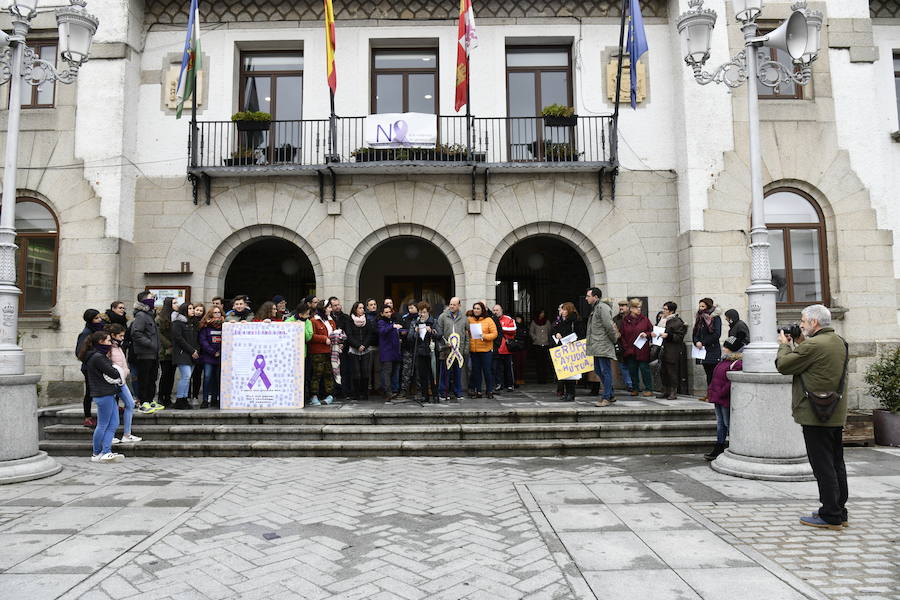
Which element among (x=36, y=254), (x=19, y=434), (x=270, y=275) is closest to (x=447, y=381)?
(x=19, y=434)

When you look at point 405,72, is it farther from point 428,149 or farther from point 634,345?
point 634,345

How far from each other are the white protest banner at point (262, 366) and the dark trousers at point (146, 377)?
1.12m

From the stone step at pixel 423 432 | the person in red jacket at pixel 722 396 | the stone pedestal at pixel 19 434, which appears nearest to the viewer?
the stone pedestal at pixel 19 434

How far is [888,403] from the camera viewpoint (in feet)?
28.9

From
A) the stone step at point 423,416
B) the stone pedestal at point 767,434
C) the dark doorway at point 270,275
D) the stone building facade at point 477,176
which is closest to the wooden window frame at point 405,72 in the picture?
the stone building facade at point 477,176

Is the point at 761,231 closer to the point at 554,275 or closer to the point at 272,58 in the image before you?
the point at 554,275

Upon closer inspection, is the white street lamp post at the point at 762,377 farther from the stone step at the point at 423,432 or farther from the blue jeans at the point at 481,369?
the blue jeans at the point at 481,369

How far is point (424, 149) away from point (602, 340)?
18.6 ft

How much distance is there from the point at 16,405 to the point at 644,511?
7046mm

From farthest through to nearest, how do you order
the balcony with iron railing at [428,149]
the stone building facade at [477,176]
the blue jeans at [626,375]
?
the balcony with iron railing at [428,149], the stone building facade at [477,176], the blue jeans at [626,375]

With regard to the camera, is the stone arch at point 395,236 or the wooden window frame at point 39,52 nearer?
the wooden window frame at point 39,52

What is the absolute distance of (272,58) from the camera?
1353 centimetres

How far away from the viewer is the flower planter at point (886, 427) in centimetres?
863

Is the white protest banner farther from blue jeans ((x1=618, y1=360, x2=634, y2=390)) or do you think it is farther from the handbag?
the handbag
